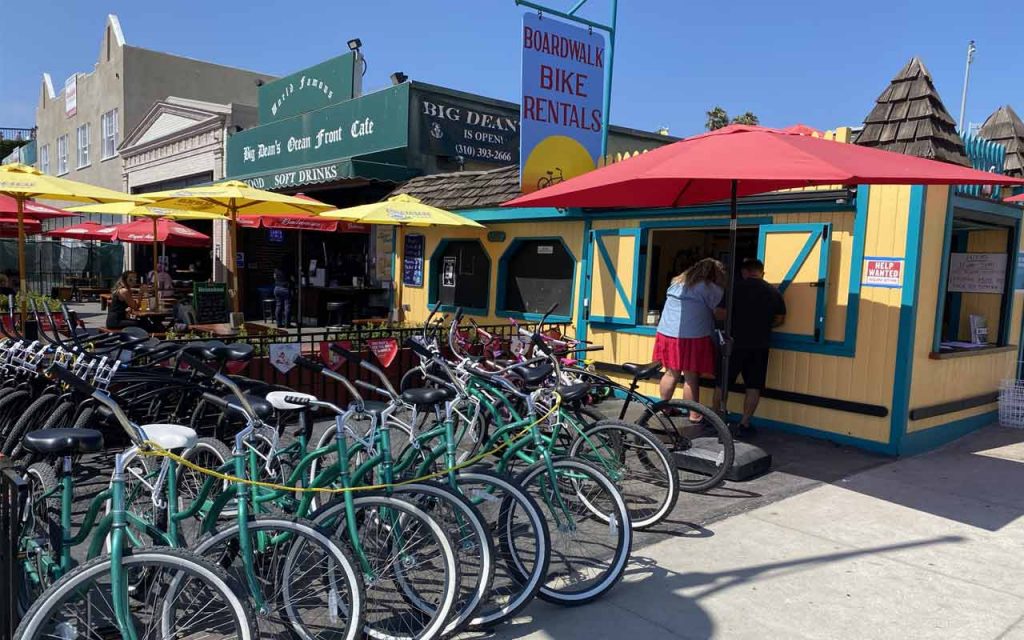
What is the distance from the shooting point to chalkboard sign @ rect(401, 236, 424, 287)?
440 inches

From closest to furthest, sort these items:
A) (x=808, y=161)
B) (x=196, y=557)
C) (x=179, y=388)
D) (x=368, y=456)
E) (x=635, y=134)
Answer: (x=196, y=557) → (x=368, y=456) → (x=808, y=161) → (x=179, y=388) → (x=635, y=134)

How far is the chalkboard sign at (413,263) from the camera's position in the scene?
11188mm

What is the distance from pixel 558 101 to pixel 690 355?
148 inches

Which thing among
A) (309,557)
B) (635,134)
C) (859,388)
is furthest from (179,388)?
(635,134)

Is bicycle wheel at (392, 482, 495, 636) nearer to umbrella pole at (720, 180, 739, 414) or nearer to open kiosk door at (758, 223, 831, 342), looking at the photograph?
umbrella pole at (720, 180, 739, 414)

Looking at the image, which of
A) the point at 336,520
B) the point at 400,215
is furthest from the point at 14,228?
the point at 336,520

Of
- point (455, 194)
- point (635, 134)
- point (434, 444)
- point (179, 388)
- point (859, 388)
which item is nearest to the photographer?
point (434, 444)

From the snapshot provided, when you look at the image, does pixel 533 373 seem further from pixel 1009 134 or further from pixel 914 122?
pixel 1009 134

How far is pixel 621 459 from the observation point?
175 inches

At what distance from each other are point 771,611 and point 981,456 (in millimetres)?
4323

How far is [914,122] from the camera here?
6.25 metres

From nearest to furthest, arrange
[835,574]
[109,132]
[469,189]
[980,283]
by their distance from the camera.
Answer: [835,574], [980,283], [469,189], [109,132]

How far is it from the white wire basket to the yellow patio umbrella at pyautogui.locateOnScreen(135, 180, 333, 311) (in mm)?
8821

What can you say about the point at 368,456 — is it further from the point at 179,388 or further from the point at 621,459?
the point at 179,388
